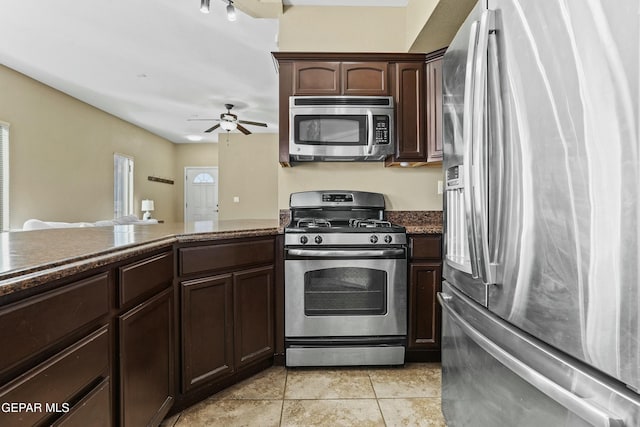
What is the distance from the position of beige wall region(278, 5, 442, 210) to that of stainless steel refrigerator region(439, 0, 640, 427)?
1.59 m

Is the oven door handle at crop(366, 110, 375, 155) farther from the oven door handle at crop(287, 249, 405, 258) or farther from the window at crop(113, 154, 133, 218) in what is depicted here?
the window at crop(113, 154, 133, 218)

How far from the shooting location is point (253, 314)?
2.01 m

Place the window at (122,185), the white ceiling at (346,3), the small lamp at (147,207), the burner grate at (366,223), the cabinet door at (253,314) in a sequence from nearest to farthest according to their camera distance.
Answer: the cabinet door at (253,314), the burner grate at (366,223), the white ceiling at (346,3), the window at (122,185), the small lamp at (147,207)

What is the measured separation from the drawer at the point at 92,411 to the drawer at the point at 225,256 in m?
0.64

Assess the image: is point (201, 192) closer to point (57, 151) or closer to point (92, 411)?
point (57, 151)

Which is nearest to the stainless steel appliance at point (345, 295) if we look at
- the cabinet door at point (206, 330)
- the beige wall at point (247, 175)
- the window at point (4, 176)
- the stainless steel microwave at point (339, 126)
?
the cabinet door at point (206, 330)

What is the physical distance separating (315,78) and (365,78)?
375mm

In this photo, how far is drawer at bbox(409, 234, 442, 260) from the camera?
2193 millimetres

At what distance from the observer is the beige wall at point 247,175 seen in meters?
7.62

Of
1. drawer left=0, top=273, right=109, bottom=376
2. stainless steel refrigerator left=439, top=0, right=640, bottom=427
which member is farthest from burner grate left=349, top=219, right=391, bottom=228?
drawer left=0, top=273, right=109, bottom=376

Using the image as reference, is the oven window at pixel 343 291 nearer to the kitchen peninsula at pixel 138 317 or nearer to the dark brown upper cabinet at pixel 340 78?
the kitchen peninsula at pixel 138 317

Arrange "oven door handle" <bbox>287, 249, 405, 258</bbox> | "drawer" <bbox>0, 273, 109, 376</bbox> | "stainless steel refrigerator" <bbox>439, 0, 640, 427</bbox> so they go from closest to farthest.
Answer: "stainless steel refrigerator" <bbox>439, 0, 640, 427</bbox> → "drawer" <bbox>0, 273, 109, 376</bbox> → "oven door handle" <bbox>287, 249, 405, 258</bbox>

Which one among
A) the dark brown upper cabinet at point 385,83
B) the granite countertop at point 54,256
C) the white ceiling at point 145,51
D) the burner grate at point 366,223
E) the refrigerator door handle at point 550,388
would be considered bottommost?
the refrigerator door handle at point 550,388

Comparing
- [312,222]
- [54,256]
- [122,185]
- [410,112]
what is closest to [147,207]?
[122,185]
